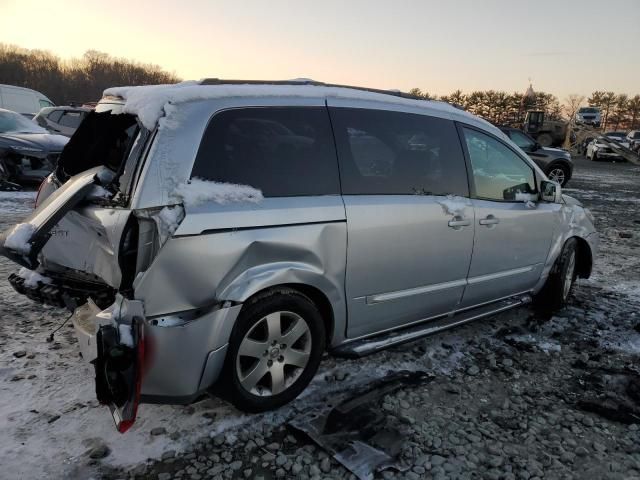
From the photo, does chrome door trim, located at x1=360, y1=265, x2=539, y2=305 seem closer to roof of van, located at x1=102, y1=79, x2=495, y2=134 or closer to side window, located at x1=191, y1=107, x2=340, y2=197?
side window, located at x1=191, y1=107, x2=340, y2=197

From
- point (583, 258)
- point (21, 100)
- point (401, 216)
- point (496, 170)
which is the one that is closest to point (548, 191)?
point (496, 170)

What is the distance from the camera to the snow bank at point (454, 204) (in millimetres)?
3428

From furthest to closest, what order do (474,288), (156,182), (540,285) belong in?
(540,285) → (474,288) → (156,182)

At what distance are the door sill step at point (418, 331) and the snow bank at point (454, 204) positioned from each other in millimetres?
819

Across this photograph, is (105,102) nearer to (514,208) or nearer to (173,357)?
(173,357)

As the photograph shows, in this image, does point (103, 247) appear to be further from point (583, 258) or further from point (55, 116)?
point (55, 116)

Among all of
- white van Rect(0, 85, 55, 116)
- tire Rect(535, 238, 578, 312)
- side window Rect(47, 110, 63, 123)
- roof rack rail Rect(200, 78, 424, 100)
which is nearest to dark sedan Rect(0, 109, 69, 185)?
side window Rect(47, 110, 63, 123)

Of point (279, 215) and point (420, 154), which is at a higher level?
point (420, 154)

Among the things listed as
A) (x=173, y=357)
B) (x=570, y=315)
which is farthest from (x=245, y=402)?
(x=570, y=315)

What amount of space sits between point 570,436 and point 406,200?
5.54 feet

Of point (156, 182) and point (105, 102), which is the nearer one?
point (156, 182)

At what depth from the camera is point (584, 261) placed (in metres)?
5.08

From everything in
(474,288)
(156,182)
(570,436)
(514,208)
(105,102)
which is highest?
(105,102)

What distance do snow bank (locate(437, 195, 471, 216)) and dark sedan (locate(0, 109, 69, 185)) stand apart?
8594 millimetres
